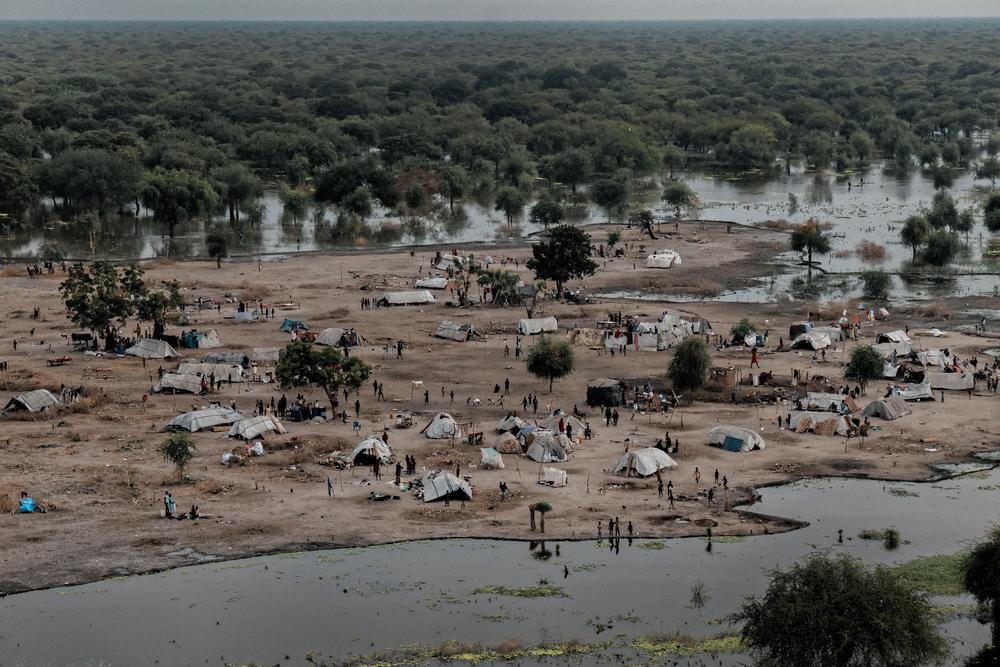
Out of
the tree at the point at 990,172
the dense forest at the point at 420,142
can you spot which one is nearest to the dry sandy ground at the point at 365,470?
the dense forest at the point at 420,142

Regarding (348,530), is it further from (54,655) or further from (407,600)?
(54,655)

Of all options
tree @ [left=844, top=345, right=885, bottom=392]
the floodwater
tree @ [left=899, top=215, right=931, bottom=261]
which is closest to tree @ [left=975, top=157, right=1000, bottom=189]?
tree @ [left=899, top=215, right=931, bottom=261]

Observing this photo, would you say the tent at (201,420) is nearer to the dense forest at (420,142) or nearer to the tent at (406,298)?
the tent at (406,298)

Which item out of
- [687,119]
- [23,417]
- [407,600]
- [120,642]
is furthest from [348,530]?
[687,119]

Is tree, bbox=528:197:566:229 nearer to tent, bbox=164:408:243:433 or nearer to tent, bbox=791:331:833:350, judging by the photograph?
tent, bbox=791:331:833:350

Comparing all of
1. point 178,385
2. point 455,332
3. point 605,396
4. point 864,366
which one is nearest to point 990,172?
point 455,332

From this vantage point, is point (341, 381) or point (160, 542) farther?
point (341, 381)

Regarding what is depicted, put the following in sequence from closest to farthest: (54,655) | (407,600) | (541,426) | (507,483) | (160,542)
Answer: (54,655), (407,600), (160,542), (507,483), (541,426)
